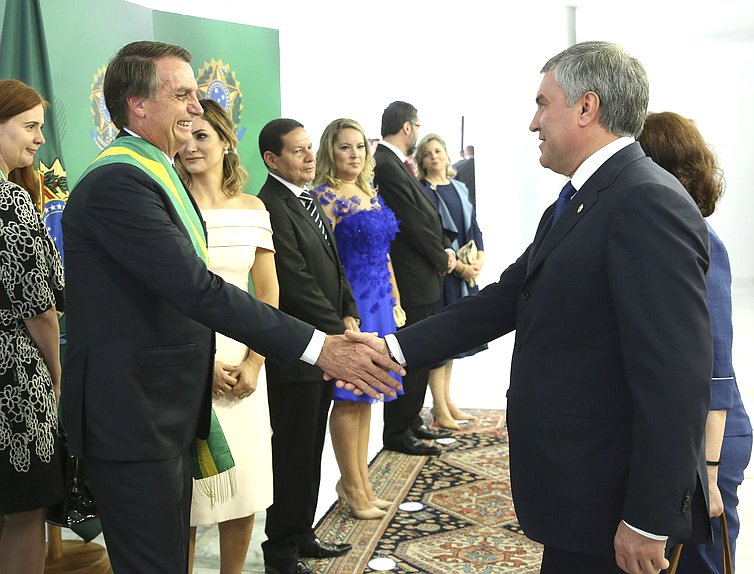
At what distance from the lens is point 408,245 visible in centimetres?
487

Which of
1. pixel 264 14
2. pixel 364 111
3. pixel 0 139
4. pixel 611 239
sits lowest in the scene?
pixel 611 239

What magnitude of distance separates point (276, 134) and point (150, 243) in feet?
5.23

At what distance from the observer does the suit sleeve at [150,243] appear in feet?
6.19

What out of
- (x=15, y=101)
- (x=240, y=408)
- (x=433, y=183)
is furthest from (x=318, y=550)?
(x=433, y=183)

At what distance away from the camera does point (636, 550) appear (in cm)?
153

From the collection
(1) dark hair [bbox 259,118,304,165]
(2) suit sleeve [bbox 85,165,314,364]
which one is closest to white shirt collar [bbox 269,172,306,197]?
(1) dark hair [bbox 259,118,304,165]

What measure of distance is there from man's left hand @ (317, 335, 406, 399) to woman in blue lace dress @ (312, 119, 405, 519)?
4.50ft

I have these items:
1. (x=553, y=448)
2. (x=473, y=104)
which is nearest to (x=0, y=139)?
(x=553, y=448)

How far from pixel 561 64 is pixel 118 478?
134cm

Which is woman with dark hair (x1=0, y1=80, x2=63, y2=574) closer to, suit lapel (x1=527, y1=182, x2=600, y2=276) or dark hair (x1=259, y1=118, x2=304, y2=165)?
dark hair (x1=259, y1=118, x2=304, y2=165)

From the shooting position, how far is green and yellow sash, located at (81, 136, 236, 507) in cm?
198

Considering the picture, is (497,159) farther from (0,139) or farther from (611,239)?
(611,239)

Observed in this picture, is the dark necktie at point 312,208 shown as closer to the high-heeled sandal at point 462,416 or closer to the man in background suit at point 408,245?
the man in background suit at point 408,245

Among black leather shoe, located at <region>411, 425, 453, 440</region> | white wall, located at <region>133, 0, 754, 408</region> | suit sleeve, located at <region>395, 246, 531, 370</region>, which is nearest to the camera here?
suit sleeve, located at <region>395, 246, 531, 370</region>
